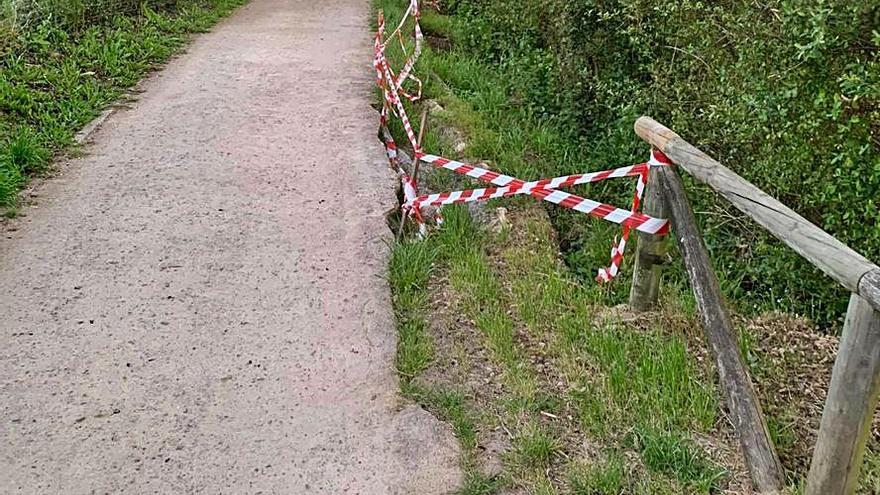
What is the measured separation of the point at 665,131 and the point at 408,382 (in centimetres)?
181

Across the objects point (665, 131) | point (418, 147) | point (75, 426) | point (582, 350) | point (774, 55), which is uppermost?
point (774, 55)

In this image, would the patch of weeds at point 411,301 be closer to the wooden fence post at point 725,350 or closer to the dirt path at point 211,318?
the dirt path at point 211,318

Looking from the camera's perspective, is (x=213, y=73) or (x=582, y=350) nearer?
(x=582, y=350)

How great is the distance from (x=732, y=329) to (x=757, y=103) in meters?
1.78

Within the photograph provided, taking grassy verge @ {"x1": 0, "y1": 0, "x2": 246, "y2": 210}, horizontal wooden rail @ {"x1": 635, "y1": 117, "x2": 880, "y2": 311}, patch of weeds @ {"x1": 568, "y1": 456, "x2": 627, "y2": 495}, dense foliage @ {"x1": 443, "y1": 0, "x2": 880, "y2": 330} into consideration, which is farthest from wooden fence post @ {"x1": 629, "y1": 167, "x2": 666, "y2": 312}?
grassy verge @ {"x1": 0, "y1": 0, "x2": 246, "y2": 210}

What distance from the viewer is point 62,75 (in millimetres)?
8875

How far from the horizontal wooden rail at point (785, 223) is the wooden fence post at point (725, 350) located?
196 millimetres

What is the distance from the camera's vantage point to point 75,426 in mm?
4102

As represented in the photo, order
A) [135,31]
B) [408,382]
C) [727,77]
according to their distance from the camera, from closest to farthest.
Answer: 1. [408,382]
2. [727,77]
3. [135,31]

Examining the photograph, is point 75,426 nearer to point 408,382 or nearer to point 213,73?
point 408,382

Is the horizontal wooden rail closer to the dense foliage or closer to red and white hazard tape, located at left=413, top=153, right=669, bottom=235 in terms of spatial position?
red and white hazard tape, located at left=413, top=153, right=669, bottom=235

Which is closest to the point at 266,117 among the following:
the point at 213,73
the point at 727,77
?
the point at 213,73

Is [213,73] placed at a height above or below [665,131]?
below

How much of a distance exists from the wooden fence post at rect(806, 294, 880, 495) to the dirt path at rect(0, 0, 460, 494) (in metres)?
1.48
